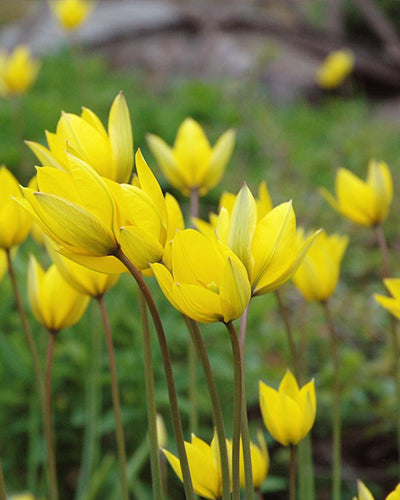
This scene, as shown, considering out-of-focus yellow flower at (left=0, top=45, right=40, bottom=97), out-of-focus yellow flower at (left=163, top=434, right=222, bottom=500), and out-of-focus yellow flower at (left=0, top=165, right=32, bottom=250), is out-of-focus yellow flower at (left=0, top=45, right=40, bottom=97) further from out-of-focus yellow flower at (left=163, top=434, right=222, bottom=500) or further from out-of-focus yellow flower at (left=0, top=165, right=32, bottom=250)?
out-of-focus yellow flower at (left=163, top=434, right=222, bottom=500)

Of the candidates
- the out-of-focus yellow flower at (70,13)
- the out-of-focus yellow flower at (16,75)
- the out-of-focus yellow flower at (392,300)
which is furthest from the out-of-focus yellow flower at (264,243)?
the out-of-focus yellow flower at (70,13)

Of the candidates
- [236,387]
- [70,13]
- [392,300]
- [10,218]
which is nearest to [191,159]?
[10,218]

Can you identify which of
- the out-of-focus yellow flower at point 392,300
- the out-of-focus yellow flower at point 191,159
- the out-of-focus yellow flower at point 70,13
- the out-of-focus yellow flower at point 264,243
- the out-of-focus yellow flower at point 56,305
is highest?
the out-of-focus yellow flower at point 70,13

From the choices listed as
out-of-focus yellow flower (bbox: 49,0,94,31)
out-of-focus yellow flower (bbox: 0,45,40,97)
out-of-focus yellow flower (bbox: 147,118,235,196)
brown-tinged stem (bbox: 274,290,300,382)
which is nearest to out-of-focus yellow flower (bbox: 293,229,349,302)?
brown-tinged stem (bbox: 274,290,300,382)

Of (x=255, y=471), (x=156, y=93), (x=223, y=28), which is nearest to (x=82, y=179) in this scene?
(x=255, y=471)

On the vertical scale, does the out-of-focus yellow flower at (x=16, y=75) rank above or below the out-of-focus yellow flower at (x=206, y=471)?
above

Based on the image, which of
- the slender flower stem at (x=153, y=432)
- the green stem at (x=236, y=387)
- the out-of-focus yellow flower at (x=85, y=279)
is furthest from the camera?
the out-of-focus yellow flower at (x=85, y=279)

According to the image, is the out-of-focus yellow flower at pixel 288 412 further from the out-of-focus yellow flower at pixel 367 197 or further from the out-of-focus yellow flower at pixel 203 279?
the out-of-focus yellow flower at pixel 367 197

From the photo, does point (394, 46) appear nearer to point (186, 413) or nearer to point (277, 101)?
point (277, 101)
